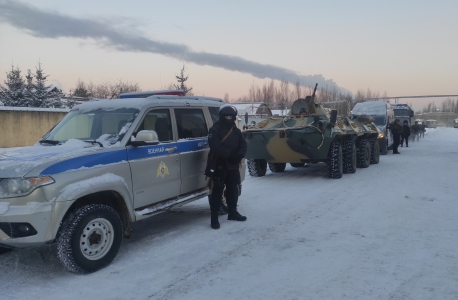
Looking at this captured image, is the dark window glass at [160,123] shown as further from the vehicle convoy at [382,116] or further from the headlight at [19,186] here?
the vehicle convoy at [382,116]

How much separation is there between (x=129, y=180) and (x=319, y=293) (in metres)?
2.34

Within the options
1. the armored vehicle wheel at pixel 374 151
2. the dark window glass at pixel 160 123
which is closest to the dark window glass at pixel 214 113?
the dark window glass at pixel 160 123

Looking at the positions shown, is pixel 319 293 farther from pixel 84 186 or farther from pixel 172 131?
pixel 172 131

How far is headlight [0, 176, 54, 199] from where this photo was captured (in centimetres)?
368

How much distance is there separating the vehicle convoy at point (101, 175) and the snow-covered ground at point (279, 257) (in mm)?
456

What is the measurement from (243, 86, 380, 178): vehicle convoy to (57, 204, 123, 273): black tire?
6.16 metres

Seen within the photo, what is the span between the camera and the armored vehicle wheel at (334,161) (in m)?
→ 10.1

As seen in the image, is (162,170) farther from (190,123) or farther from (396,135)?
(396,135)

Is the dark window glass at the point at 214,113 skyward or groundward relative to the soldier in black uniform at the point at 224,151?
skyward

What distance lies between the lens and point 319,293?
3.63 m

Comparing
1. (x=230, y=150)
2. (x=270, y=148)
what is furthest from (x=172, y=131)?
(x=270, y=148)

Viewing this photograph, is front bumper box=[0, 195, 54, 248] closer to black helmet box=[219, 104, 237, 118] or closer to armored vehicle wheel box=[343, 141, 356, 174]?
black helmet box=[219, 104, 237, 118]

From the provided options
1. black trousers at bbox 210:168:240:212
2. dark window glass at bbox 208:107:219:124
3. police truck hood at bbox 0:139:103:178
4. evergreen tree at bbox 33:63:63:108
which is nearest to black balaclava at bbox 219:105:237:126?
dark window glass at bbox 208:107:219:124

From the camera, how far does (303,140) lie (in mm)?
9836
